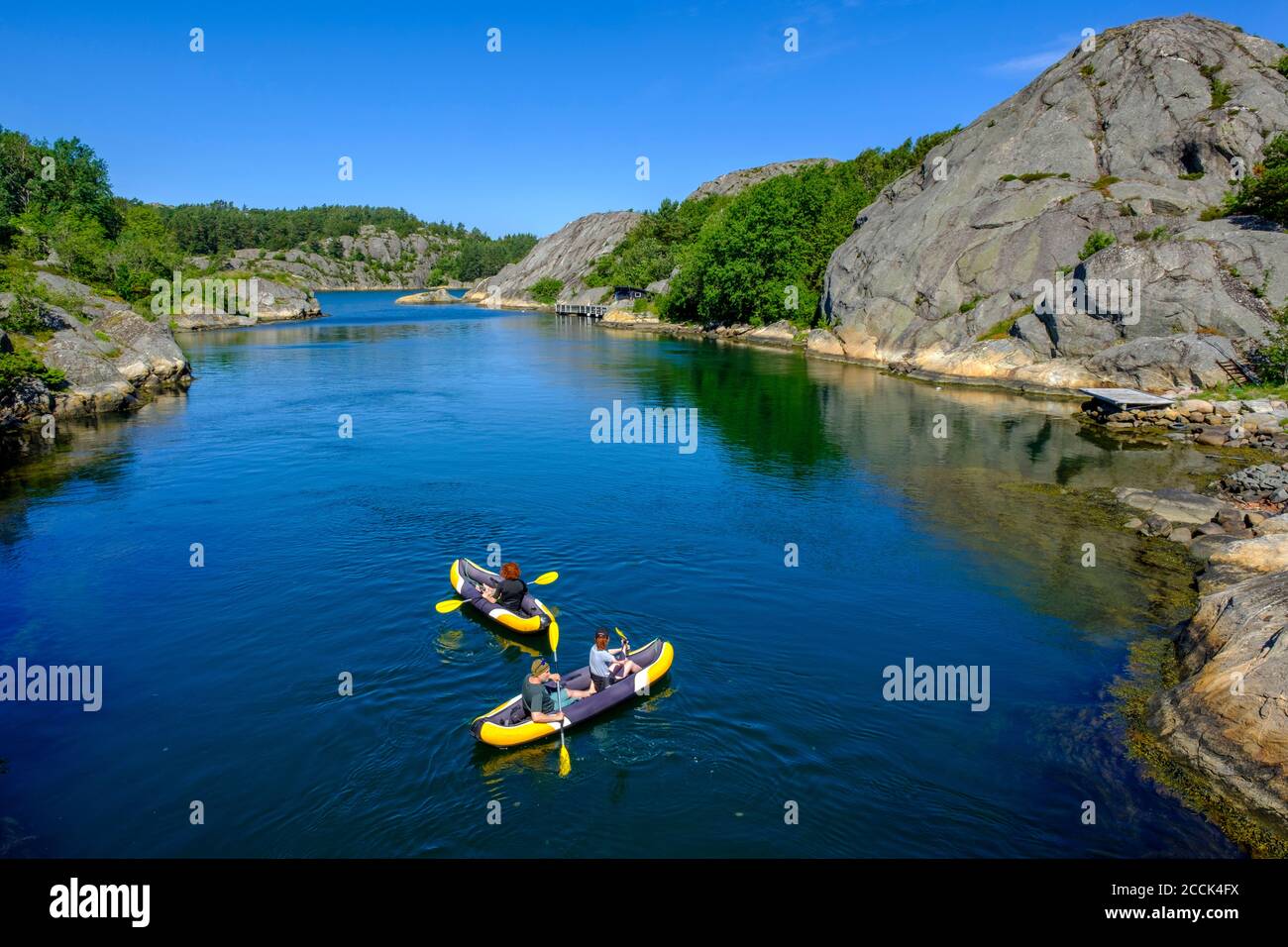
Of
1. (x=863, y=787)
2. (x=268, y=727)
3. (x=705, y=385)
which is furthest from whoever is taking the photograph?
(x=705, y=385)

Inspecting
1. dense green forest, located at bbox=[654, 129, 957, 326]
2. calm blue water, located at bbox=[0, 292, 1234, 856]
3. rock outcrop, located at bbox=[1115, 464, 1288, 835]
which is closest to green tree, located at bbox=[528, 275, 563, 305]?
dense green forest, located at bbox=[654, 129, 957, 326]

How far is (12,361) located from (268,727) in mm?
39835

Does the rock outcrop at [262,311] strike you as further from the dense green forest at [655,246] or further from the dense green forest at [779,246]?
the dense green forest at [779,246]

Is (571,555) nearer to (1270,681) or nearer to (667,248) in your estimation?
(1270,681)

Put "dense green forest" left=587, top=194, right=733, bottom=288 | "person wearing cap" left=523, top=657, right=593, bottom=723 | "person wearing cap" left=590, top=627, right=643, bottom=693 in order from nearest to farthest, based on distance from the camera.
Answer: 1. "person wearing cap" left=523, top=657, right=593, bottom=723
2. "person wearing cap" left=590, top=627, right=643, bottom=693
3. "dense green forest" left=587, top=194, right=733, bottom=288

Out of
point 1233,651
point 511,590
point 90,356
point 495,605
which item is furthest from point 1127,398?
point 90,356

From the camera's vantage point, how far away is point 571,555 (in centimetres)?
2781

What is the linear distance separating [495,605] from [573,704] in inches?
216

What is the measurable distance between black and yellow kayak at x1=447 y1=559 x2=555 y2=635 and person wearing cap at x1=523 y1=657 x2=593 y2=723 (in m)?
3.87

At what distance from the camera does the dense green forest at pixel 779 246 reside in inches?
3967

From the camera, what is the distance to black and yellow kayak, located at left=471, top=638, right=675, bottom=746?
16719 millimetres

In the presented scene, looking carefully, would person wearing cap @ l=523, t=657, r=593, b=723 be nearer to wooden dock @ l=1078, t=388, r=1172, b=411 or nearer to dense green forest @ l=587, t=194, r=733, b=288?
wooden dock @ l=1078, t=388, r=1172, b=411
